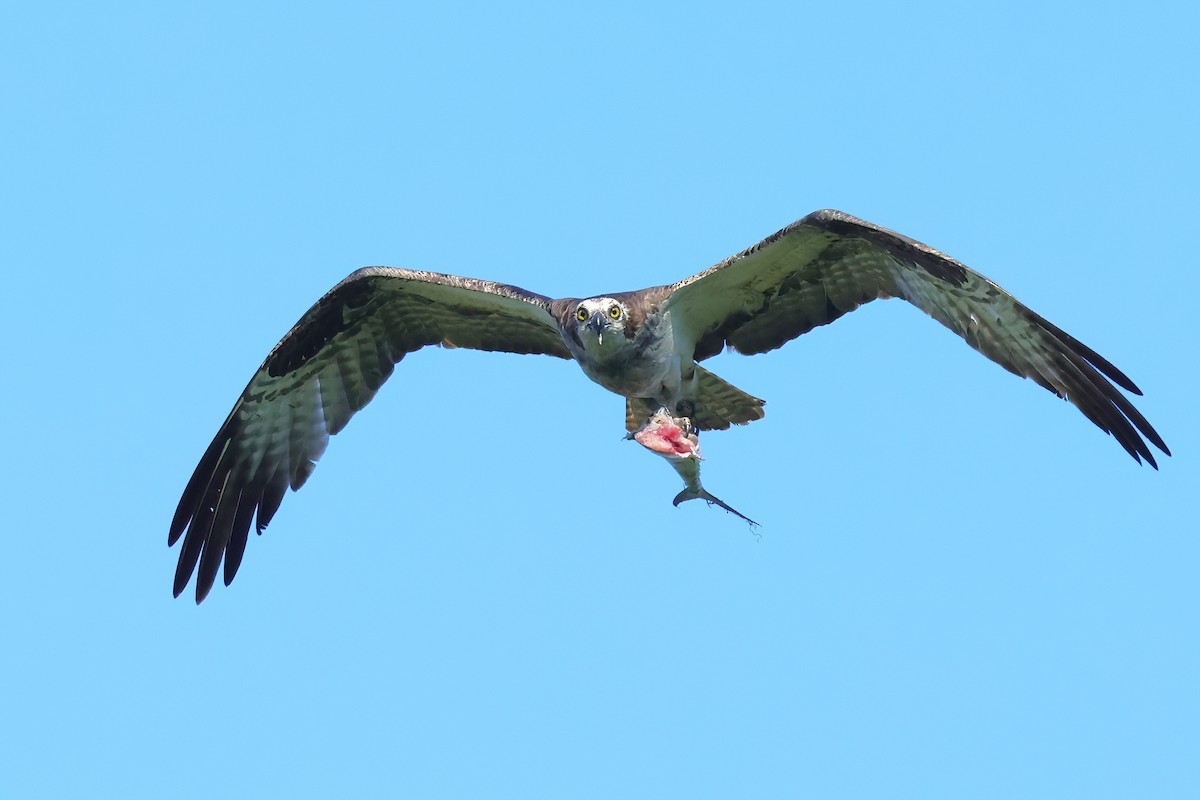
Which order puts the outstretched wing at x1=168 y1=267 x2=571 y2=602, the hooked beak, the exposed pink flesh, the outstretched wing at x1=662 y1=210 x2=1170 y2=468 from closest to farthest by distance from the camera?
the outstretched wing at x1=662 y1=210 x2=1170 y2=468 → the hooked beak → the exposed pink flesh → the outstretched wing at x1=168 y1=267 x2=571 y2=602

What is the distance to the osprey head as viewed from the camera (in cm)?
1227

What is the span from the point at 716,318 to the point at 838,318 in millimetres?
984

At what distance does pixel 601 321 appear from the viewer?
1223 centimetres

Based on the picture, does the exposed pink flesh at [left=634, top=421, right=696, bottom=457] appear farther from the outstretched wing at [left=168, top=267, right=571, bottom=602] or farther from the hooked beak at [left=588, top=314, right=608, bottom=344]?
the outstretched wing at [left=168, top=267, right=571, bottom=602]

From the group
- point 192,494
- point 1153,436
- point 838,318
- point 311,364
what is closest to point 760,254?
point 838,318

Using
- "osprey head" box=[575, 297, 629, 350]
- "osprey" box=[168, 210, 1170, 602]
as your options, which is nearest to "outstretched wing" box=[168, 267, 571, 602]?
"osprey" box=[168, 210, 1170, 602]

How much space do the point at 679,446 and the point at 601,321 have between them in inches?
46.4

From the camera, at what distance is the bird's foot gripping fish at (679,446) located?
12.7 meters

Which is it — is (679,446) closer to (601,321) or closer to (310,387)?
(601,321)

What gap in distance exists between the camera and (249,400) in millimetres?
14484

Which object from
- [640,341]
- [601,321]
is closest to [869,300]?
[640,341]

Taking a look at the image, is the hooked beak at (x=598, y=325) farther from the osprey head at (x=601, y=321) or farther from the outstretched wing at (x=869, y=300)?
the outstretched wing at (x=869, y=300)

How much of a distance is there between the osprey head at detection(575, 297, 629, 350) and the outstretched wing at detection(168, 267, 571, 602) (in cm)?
141

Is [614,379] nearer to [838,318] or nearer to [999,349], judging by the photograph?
[838,318]
